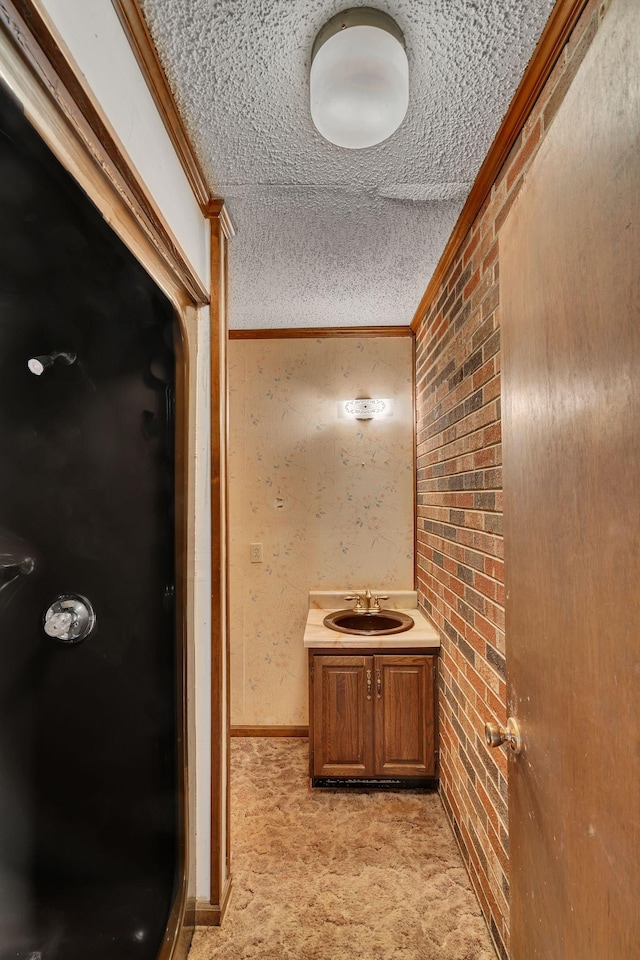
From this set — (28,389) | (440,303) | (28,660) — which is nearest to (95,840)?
(28,660)

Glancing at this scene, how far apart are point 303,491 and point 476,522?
148cm

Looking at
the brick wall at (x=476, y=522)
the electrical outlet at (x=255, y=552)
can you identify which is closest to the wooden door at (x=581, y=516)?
the brick wall at (x=476, y=522)

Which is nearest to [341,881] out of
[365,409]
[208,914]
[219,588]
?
[208,914]

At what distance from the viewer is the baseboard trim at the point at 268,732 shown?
117 inches

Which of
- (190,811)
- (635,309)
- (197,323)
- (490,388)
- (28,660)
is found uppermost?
(197,323)

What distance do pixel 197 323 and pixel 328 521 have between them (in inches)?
64.6

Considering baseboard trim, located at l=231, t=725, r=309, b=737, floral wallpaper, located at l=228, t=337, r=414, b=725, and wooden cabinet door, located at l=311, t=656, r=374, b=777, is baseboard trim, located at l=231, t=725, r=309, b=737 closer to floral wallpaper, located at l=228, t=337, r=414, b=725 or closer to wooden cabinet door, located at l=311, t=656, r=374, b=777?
floral wallpaper, located at l=228, t=337, r=414, b=725

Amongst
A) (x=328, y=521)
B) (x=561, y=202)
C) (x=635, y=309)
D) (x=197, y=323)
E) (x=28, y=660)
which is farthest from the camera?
(x=328, y=521)

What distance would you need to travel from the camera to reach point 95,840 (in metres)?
1.32

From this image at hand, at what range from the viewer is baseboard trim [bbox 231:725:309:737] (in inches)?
117

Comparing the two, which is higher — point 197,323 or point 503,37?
point 503,37

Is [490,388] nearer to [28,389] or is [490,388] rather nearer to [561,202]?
[561,202]

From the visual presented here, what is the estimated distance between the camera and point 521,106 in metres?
1.26

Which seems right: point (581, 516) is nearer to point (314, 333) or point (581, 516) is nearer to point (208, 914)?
point (208, 914)
